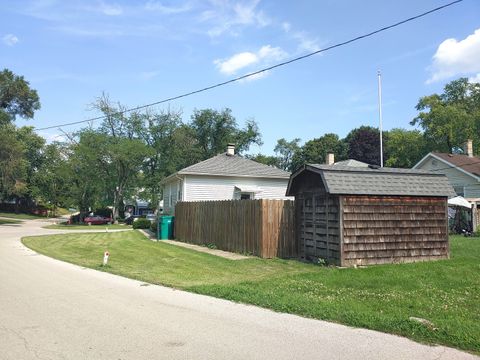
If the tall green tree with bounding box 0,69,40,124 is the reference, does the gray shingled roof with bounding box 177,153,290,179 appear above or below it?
below

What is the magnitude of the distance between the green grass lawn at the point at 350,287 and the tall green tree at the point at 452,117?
3770 centimetres

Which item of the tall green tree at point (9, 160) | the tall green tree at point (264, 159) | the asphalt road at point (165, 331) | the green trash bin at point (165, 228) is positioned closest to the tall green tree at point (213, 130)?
the tall green tree at point (264, 159)

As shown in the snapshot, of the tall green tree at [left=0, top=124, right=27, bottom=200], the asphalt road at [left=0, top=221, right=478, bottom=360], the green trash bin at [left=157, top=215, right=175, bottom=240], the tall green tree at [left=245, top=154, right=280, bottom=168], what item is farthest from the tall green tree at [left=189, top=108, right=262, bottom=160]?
the asphalt road at [left=0, top=221, right=478, bottom=360]

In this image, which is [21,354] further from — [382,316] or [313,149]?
[313,149]

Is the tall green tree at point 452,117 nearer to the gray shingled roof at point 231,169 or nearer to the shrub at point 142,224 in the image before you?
the gray shingled roof at point 231,169

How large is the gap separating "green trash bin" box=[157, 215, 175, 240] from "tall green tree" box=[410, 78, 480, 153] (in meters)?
33.9

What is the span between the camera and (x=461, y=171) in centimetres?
3519

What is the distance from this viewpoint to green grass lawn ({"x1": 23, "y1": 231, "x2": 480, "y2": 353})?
671 centimetres

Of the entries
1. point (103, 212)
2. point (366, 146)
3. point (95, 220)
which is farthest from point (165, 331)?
point (366, 146)

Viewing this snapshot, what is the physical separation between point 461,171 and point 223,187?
1942 centimetres

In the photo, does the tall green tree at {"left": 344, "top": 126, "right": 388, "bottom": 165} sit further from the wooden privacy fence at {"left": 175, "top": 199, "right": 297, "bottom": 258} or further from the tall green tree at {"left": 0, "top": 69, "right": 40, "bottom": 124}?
the wooden privacy fence at {"left": 175, "top": 199, "right": 297, "bottom": 258}

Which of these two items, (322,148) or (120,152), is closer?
(120,152)

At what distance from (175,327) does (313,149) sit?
237 ft

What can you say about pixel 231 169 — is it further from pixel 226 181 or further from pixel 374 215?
pixel 374 215
